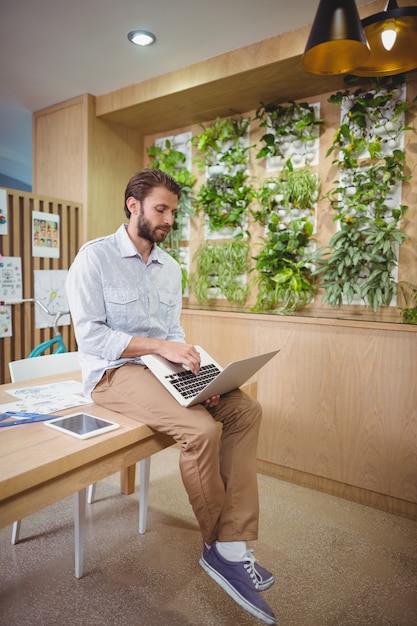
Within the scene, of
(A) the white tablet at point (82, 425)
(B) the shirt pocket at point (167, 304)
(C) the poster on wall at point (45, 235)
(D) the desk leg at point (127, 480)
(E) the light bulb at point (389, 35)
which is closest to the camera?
(A) the white tablet at point (82, 425)

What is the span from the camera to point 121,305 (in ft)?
5.86

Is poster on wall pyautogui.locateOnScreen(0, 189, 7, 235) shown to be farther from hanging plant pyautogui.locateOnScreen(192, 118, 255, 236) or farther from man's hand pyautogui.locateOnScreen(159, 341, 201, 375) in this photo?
man's hand pyautogui.locateOnScreen(159, 341, 201, 375)

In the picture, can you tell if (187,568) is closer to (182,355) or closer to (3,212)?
(182,355)

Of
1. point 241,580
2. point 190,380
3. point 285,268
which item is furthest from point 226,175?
point 241,580

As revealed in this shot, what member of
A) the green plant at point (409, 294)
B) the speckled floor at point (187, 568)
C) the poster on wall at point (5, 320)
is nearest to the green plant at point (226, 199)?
the green plant at point (409, 294)

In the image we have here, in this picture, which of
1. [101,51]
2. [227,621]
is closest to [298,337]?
[227,621]

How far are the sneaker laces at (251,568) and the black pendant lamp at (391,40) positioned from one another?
1866 millimetres

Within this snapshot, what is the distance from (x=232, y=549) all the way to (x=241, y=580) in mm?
98

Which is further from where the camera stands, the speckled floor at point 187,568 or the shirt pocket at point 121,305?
the shirt pocket at point 121,305

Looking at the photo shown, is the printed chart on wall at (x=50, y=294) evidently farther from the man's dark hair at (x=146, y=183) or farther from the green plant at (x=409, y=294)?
the green plant at (x=409, y=294)

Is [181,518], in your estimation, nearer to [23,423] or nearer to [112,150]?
[23,423]

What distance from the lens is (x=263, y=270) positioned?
3.03 meters

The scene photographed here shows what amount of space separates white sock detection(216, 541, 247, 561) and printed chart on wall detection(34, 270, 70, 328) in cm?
223

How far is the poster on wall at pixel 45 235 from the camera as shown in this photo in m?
3.18
